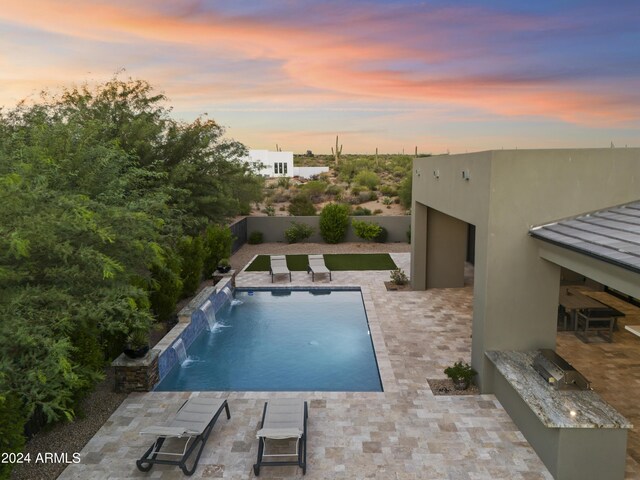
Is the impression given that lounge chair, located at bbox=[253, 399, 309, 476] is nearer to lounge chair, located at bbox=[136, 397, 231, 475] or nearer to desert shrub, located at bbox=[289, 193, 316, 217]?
lounge chair, located at bbox=[136, 397, 231, 475]

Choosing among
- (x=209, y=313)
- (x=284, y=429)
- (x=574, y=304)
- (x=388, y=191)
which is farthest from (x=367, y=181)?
(x=284, y=429)

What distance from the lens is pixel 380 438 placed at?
6598 millimetres

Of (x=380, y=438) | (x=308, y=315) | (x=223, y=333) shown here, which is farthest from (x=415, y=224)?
(x=380, y=438)

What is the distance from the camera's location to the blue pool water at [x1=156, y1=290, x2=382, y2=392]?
9.02 metres

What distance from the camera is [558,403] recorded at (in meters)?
Result: 6.00

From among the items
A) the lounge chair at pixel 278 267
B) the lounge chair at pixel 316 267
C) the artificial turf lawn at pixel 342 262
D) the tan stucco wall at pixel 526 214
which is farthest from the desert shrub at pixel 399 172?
the tan stucco wall at pixel 526 214

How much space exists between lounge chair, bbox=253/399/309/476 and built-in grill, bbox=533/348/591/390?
3.69 m

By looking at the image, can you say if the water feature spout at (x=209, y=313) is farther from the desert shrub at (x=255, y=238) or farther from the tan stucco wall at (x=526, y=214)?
the desert shrub at (x=255, y=238)

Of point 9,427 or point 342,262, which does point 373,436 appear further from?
point 342,262

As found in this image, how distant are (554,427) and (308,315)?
864 cm

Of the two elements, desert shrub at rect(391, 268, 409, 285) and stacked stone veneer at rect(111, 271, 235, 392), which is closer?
stacked stone veneer at rect(111, 271, 235, 392)

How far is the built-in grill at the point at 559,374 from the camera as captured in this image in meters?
6.40

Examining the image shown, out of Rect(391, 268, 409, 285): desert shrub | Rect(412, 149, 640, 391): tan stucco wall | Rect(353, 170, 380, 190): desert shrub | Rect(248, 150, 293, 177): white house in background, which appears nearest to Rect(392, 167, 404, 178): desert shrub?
Rect(353, 170, 380, 190): desert shrub

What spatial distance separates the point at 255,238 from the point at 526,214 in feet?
59.3
